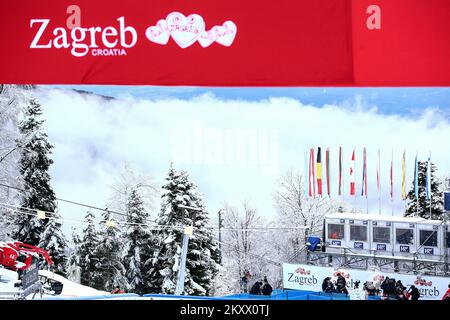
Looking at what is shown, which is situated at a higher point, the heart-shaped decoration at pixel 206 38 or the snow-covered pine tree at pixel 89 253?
the heart-shaped decoration at pixel 206 38

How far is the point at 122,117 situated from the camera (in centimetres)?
502

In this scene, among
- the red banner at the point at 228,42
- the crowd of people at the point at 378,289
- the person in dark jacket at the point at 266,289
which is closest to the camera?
the red banner at the point at 228,42

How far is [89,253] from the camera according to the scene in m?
5.08

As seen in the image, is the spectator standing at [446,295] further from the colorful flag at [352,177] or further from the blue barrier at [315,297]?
the colorful flag at [352,177]

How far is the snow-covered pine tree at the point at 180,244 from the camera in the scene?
5016mm

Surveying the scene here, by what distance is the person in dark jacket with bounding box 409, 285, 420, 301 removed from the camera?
4846 millimetres

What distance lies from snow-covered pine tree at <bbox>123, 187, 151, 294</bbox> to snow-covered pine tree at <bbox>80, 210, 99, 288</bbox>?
0.21m

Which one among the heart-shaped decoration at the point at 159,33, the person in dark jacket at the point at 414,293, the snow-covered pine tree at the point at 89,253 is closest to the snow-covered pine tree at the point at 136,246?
the snow-covered pine tree at the point at 89,253

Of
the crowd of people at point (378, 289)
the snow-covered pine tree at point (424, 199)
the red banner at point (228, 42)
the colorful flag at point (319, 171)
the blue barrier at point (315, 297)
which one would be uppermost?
the red banner at point (228, 42)

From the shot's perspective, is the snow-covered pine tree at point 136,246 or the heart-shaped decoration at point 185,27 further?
the snow-covered pine tree at point 136,246

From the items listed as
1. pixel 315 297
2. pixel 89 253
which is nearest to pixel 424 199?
pixel 315 297

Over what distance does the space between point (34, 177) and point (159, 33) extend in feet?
4.05

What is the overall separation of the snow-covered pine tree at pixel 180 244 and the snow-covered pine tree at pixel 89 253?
38 cm
